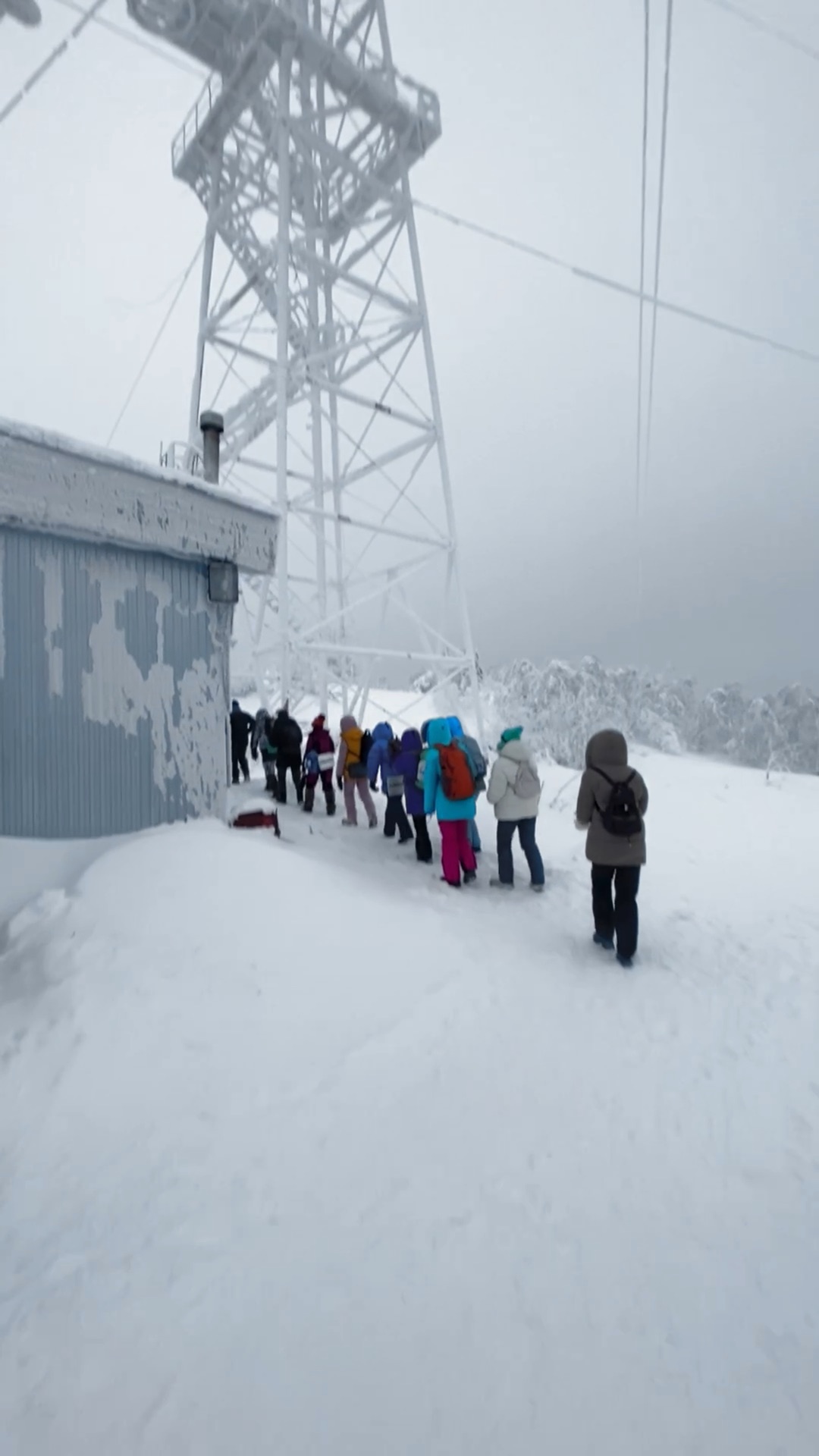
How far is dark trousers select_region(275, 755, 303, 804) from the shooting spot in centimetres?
848

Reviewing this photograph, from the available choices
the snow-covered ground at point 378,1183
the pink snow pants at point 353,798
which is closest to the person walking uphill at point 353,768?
the pink snow pants at point 353,798

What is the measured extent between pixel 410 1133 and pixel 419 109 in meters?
15.3

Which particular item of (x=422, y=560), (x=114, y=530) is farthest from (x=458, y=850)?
(x=422, y=560)

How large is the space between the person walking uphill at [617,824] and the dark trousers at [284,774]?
15.9ft

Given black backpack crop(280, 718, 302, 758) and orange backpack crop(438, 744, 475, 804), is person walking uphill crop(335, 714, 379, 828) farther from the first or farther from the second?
orange backpack crop(438, 744, 475, 804)

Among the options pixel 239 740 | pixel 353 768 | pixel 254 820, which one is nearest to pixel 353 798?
pixel 353 768

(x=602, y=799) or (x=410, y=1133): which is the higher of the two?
(x=602, y=799)

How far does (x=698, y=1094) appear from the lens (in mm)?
2996

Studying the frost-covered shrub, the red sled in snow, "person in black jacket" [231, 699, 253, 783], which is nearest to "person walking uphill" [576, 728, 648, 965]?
the red sled in snow

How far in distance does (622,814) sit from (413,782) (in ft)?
9.93

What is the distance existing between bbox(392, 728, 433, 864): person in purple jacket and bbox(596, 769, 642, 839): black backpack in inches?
105

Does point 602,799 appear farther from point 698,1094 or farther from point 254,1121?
point 254,1121

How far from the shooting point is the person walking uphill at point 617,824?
14.5 feet

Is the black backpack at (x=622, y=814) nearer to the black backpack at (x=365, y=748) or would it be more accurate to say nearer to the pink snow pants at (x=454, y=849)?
the pink snow pants at (x=454, y=849)
